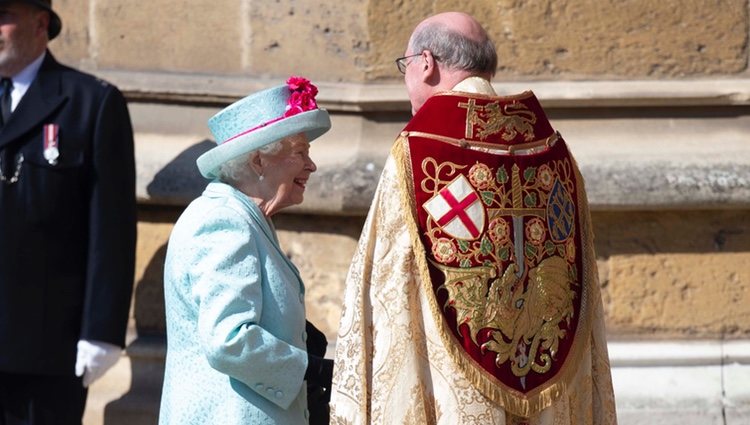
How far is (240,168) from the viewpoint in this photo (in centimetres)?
352

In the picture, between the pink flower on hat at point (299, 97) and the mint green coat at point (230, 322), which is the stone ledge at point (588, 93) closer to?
the pink flower on hat at point (299, 97)

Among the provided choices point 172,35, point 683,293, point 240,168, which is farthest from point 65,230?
point 683,293

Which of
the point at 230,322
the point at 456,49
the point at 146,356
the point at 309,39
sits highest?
the point at 456,49

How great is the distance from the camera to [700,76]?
16.2ft

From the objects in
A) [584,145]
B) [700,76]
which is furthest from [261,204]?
[700,76]

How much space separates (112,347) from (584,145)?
165cm

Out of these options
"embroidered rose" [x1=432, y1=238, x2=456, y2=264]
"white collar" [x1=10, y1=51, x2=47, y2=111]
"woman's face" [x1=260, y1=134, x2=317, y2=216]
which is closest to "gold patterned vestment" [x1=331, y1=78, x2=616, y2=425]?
"embroidered rose" [x1=432, y1=238, x2=456, y2=264]

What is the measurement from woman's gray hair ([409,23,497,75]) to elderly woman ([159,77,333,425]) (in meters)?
0.33

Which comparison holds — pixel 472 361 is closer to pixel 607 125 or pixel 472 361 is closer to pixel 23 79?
pixel 607 125

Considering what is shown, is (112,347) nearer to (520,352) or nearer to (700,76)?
(520,352)

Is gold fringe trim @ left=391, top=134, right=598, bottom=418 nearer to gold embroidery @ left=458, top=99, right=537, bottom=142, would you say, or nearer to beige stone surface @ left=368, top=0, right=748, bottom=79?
gold embroidery @ left=458, top=99, right=537, bottom=142

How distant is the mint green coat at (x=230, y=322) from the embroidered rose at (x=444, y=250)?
0.39 m

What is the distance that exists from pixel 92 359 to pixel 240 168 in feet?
4.53

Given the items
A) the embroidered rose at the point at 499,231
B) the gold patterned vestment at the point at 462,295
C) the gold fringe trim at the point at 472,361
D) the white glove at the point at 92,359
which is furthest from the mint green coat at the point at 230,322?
the white glove at the point at 92,359
